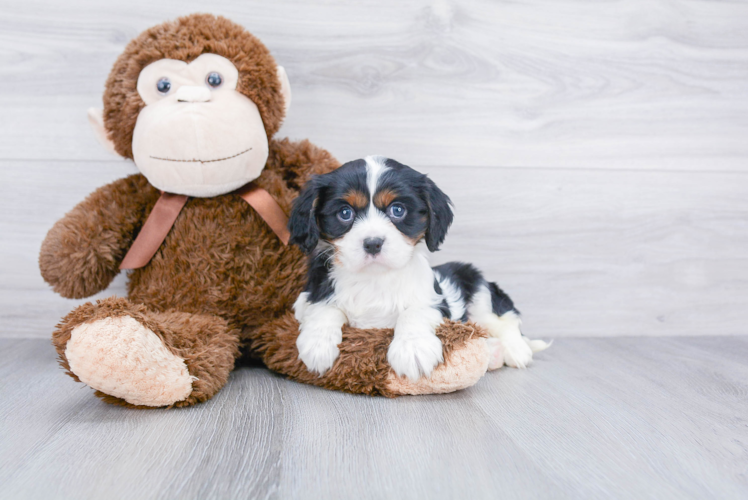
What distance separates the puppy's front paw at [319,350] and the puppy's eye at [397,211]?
34 cm

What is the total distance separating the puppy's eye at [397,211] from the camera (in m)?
1.37

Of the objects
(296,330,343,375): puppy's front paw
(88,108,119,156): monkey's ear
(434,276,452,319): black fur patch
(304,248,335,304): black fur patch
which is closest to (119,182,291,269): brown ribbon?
(304,248,335,304): black fur patch

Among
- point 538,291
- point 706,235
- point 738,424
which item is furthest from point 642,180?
point 738,424

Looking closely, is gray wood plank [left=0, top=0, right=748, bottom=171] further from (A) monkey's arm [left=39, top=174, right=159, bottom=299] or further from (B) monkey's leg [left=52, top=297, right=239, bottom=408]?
(B) monkey's leg [left=52, top=297, right=239, bottom=408]

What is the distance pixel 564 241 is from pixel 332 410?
1.27 m

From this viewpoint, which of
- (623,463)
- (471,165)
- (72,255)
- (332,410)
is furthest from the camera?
(471,165)

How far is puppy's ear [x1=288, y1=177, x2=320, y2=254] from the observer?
1382 mm

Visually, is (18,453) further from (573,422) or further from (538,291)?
(538,291)

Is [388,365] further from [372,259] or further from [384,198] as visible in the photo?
[384,198]

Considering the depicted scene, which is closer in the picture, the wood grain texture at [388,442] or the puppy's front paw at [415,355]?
the wood grain texture at [388,442]

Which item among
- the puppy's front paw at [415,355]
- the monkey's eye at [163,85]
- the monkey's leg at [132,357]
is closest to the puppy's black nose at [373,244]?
the puppy's front paw at [415,355]

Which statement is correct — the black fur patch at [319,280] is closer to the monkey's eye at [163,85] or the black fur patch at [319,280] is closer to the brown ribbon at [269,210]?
the brown ribbon at [269,210]

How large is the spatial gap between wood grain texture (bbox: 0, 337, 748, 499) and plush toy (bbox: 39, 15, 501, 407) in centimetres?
10

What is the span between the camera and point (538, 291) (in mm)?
2156
